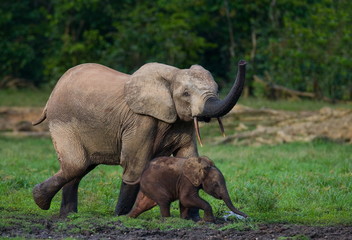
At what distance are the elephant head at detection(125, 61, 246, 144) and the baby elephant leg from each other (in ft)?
2.66

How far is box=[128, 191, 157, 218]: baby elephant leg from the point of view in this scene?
28.7ft

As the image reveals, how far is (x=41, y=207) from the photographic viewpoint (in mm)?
9422

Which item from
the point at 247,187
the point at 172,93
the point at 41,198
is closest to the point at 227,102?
the point at 172,93

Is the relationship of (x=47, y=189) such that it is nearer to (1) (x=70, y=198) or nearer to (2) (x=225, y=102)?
(1) (x=70, y=198)

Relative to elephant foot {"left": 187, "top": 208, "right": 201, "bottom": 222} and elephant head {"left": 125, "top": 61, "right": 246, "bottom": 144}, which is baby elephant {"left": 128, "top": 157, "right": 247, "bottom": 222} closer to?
elephant foot {"left": 187, "top": 208, "right": 201, "bottom": 222}

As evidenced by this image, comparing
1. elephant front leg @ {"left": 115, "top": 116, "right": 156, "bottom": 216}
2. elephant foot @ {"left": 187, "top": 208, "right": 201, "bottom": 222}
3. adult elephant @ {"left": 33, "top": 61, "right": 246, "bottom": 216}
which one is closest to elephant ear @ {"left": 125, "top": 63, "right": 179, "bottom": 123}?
adult elephant @ {"left": 33, "top": 61, "right": 246, "bottom": 216}

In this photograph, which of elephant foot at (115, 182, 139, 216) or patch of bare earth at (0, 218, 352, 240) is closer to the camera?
patch of bare earth at (0, 218, 352, 240)

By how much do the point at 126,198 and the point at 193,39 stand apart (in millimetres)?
16279

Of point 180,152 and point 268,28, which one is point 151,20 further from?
point 180,152

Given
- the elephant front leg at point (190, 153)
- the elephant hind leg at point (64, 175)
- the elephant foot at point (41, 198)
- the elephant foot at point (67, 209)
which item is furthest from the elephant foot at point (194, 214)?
the elephant foot at point (41, 198)

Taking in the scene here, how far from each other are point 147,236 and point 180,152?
1.46 meters

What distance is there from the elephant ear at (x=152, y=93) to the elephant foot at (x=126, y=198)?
0.80 meters

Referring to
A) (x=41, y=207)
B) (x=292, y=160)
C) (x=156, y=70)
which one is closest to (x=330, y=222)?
(x=156, y=70)

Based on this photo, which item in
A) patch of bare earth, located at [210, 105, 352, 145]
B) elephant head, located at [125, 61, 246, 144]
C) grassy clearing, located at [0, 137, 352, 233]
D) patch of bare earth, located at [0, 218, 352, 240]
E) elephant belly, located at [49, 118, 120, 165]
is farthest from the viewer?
patch of bare earth, located at [210, 105, 352, 145]
